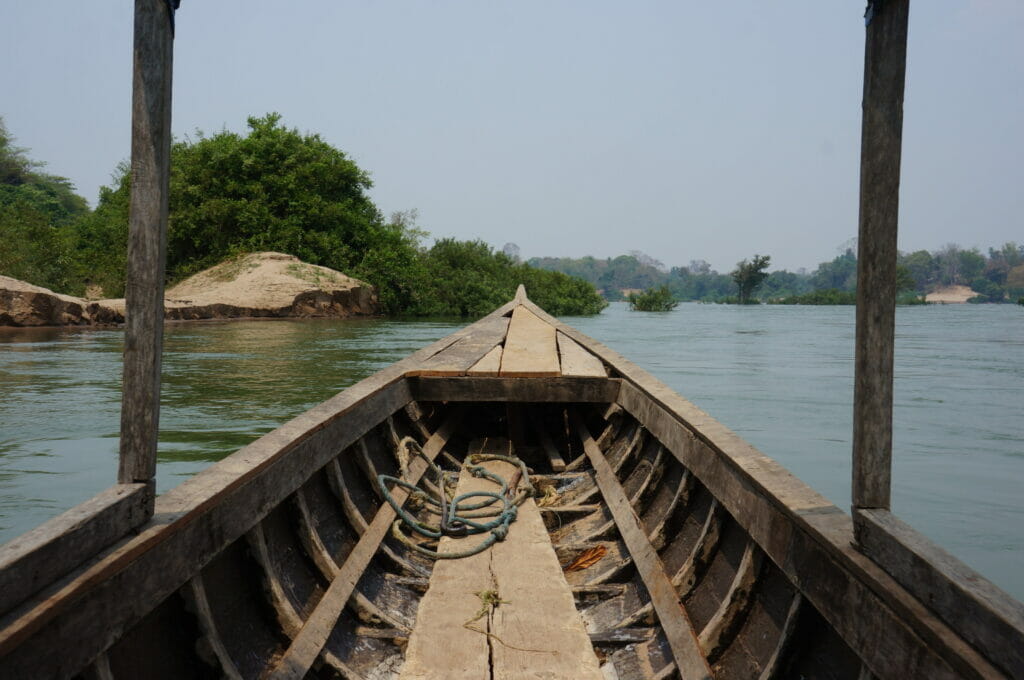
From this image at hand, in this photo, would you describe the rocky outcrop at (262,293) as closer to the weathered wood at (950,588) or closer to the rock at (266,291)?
the rock at (266,291)

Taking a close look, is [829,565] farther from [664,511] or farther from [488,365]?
[488,365]

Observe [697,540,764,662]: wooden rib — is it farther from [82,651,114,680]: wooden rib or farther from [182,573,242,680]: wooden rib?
[82,651,114,680]: wooden rib

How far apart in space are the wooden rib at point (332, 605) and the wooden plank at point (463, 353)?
830 millimetres

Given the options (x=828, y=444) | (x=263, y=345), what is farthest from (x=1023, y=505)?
(x=263, y=345)

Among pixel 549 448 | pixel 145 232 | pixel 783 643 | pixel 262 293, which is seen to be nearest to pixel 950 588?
pixel 783 643

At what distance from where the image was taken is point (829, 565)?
158 cm

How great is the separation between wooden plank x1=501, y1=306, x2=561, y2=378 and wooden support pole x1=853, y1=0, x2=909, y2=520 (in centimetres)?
238

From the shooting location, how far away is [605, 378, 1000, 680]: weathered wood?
1.24 metres

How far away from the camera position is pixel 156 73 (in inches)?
64.1

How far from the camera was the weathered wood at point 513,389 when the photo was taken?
393cm

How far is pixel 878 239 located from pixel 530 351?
3.45 meters

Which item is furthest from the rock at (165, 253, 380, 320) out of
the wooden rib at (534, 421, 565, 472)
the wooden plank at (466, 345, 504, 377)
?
the wooden rib at (534, 421, 565, 472)

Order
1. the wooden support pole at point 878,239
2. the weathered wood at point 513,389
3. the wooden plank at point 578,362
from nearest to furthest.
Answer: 1. the wooden support pole at point 878,239
2. the weathered wood at point 513,389
3. the wooden plank at point 578,362

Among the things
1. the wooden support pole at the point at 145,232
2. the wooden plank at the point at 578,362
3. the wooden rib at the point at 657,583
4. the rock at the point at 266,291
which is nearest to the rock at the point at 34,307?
the rock at the point at 266,291
